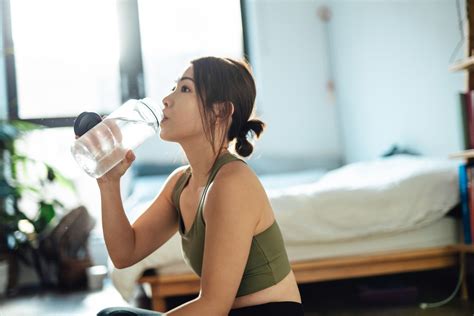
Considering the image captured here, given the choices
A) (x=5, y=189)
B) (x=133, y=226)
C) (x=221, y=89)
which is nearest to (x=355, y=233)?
(x=133, y=226)

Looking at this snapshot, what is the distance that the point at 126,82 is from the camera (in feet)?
14.3

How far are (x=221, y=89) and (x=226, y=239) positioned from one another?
293 mm

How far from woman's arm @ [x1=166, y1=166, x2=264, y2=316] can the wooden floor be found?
1.29m

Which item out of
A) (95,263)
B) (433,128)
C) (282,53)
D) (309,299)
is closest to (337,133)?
(282,53)

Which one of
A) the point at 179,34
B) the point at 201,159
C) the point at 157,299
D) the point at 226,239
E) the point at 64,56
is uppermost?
the point at 179,34

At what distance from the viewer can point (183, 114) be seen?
117cm

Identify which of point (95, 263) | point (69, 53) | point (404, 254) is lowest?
point (95, 263)

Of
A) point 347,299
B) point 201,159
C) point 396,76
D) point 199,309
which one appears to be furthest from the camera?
point 396,76

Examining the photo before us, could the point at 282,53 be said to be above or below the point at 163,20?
below

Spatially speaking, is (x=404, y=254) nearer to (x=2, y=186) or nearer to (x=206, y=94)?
(x=206, y=94)

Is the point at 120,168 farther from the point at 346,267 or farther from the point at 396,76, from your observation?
the point at 396,76

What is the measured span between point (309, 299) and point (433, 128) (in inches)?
47.9

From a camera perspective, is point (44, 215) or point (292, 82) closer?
point (44, 215)

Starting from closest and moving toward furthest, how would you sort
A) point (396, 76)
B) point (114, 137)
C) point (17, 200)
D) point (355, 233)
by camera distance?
point (114, 137), point (355, 233), point (17, 200), point (396, 76)
